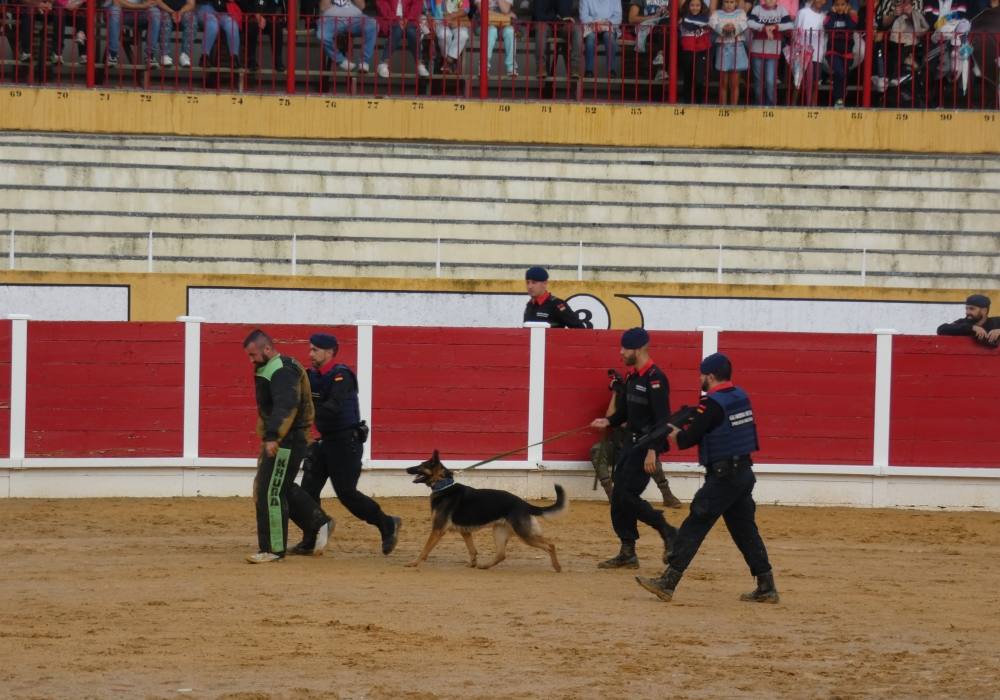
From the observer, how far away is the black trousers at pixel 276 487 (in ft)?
31.4

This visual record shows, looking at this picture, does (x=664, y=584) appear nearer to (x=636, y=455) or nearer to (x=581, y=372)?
(x=636, y=455)

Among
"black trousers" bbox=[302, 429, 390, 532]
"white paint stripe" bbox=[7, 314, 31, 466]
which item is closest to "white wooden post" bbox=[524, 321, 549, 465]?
"black trousers" bbox=[302, 429, 390, 532]

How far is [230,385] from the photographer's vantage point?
42.7ft

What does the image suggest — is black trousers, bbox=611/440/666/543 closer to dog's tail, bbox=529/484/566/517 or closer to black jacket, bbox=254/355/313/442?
dog's tail, bbox=529/484/566/517

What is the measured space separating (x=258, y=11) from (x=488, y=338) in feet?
24.0

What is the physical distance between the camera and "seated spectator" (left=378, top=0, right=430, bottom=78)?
1812cm

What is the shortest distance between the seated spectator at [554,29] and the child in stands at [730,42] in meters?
1.64

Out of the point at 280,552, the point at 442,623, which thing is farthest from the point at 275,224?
→ the point at 442,623

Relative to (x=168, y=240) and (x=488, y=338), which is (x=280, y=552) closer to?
(x=488, y=338)

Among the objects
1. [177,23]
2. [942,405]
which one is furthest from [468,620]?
[177,23]

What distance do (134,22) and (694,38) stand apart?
6.55 meters

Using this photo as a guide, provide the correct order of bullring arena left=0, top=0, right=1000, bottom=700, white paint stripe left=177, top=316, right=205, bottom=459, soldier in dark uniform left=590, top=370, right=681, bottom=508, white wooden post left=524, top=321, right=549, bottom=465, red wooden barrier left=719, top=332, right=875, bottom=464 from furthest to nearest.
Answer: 1. red wooden barrier left=719, top=332, right=875, bottom=464
2. white wooden post left=524, top=321, right=549, bottom=465
3. white paint stripe left=177, top=316, right=205, bottom=459
4. soldier in dark uniform left=590, top=370, right=681, bottom=508
5. bullring arena left=0, top=0, right=1000, bottom=700

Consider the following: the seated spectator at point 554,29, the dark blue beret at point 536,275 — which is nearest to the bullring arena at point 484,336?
the seated spectator at point 554,29

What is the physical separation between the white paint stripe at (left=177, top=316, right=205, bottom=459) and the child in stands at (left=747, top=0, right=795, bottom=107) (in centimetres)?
826
